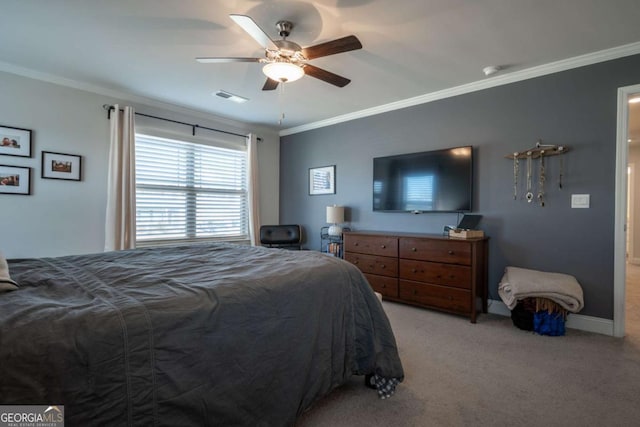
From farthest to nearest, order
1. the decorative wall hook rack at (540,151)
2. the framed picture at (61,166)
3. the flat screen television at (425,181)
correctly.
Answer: the flat screen television at (425,181) → the framed picture at (61,166) → the decorative wall hook rack at (540,151)

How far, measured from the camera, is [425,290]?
325 cm

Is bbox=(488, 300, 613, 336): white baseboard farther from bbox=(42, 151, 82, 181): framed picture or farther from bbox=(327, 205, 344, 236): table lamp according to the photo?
bbox=(42, 151, 82, 181): framed picture

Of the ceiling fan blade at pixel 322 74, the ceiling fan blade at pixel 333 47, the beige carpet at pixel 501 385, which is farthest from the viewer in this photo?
the ceiling fan blade at pixel 322 74

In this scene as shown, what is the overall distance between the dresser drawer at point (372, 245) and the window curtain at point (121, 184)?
2.62 metres

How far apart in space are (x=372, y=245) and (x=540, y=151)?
6.41ft

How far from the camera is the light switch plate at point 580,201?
110 inches

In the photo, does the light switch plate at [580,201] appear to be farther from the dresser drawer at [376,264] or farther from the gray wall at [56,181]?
the gray wall at [56,181]

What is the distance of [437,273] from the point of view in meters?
3.16

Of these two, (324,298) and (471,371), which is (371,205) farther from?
(324,298)

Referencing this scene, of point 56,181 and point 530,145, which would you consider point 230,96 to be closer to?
point 56,181

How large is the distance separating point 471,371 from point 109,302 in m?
2.17

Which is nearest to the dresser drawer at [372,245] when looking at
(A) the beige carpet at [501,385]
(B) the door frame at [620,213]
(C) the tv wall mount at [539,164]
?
(A) the beige carpet at [501,385]

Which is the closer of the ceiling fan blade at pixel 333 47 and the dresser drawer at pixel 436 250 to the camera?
the ceiling fan blade at pixel 333 47

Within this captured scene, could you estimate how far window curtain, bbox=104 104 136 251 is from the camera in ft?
11.5
